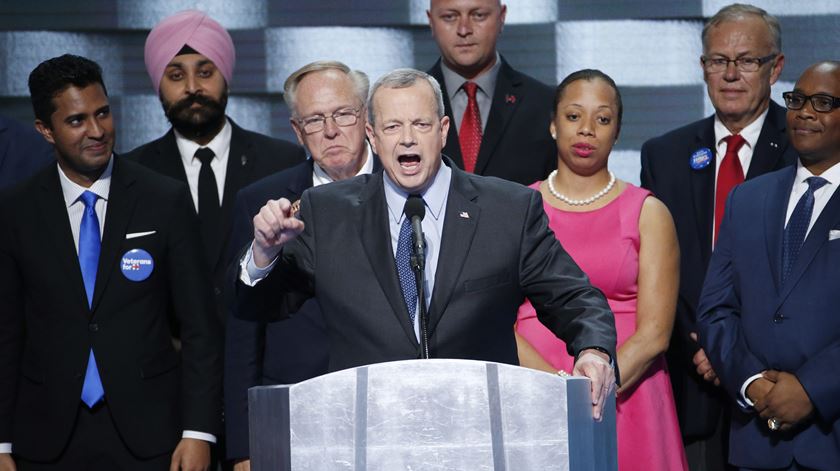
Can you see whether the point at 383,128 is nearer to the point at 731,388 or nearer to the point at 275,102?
the point at 731,388

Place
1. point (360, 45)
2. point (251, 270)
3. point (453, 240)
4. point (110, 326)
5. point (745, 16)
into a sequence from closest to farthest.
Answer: point (251, 270) → point (453, 240) → point (110, 326) → point (745, 16) → point (360, 45)

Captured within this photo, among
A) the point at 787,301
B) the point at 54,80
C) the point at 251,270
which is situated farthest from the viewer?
the point at 54,80

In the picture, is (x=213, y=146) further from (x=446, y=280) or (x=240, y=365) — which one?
(x=446, y=280)

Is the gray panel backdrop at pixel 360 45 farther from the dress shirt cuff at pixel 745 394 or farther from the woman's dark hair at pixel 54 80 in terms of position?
the dress shirt cuff at pixel 745 394

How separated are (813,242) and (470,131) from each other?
1236 millimetres

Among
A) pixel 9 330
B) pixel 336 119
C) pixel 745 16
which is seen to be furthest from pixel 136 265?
pixel 745 16

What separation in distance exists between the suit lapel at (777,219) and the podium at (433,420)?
62.9 inches

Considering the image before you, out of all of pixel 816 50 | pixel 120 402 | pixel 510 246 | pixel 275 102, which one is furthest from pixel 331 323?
pixel 816 50

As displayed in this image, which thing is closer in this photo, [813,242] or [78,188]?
[813,242]

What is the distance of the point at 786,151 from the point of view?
13.0 ft

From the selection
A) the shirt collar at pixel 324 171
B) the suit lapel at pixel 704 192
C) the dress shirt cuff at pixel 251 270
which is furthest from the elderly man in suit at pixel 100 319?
the suit lapel at pixel 704 192

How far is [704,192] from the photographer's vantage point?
13.0 feet

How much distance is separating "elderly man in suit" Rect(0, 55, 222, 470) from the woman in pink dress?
3.19ft

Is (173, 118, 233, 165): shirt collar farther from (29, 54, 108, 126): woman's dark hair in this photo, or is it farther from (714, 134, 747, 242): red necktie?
(714, 134, 747, 242): red necktie
